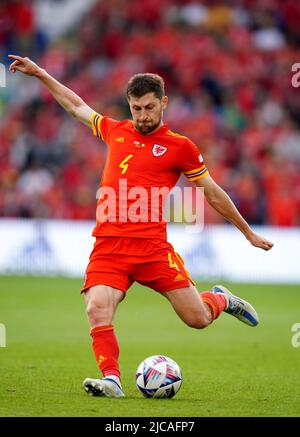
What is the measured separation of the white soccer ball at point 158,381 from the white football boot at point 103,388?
0.23 meters

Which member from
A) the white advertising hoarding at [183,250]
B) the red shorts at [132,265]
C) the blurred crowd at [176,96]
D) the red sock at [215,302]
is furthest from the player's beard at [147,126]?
the blurred crowd at [176,96]

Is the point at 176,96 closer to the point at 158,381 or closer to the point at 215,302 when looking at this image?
the point at 215,302

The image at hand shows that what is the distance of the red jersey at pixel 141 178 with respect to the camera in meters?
7.50

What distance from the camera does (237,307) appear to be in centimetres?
849

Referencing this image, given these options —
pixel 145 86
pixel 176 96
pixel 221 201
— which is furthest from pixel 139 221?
pixel 176 96

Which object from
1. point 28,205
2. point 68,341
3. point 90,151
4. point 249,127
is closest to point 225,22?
point 249,127

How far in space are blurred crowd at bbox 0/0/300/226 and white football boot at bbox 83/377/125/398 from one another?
12.2m

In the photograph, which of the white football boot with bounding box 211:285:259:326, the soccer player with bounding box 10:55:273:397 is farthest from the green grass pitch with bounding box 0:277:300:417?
the soccer player with bounding box 10:55:273:397

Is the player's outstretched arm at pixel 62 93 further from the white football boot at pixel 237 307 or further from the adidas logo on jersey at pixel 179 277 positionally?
the white football boot at pixel 237 307

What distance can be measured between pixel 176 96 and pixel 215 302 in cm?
1472

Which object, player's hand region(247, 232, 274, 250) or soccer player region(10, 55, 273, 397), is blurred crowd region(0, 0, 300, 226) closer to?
player's hand region(247, 232, 274, 250)

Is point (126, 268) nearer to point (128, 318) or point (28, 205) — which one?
point (128, 318)

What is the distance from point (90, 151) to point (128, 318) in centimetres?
813

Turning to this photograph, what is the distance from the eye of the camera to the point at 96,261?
746 cm
